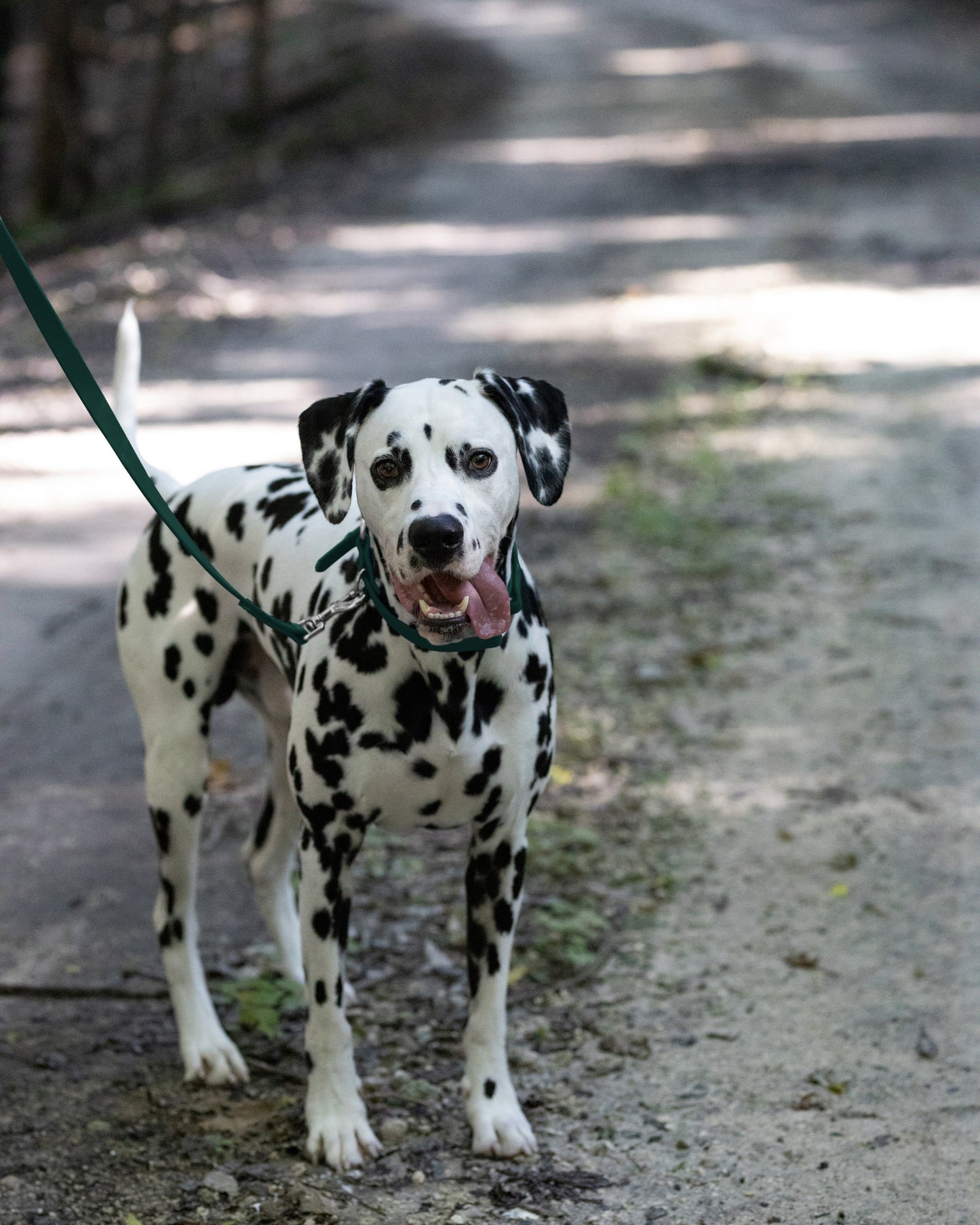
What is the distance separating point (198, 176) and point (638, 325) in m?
10.8

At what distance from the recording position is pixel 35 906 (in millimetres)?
4891

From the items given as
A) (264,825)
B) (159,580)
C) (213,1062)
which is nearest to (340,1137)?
(213,1062)

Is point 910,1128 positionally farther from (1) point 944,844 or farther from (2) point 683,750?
(2) point 683,750

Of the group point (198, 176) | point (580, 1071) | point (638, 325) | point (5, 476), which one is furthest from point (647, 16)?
point (580, 1071)

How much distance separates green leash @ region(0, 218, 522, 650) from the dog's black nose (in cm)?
28

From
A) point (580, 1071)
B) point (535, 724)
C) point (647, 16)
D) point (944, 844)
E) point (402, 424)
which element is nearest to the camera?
point (402, 424)

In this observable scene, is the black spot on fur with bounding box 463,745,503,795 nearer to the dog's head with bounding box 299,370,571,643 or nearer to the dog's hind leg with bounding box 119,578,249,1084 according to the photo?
the dog's head with bounding box 299,370,571,643

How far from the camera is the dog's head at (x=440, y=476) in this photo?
10.2 ft

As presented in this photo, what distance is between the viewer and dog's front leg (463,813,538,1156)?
3.76 meters

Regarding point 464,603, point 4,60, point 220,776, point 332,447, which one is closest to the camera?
point 464,603

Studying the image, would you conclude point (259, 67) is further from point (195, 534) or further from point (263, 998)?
point (263, 998)

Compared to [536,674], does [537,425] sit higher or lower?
higher

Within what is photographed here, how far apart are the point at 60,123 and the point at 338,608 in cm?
1804

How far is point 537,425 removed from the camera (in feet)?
11.4
